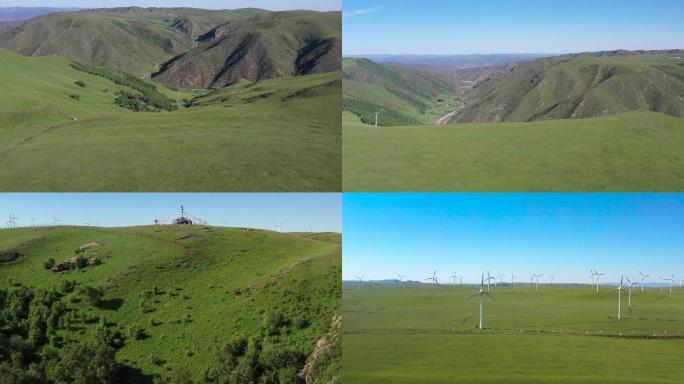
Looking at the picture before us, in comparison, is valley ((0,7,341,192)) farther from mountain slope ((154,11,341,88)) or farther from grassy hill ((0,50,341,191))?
mountain slope ((154,11,341,88))

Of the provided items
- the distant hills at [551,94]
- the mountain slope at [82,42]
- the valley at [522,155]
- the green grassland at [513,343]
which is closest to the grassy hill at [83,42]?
the mountain slope at [82,42]

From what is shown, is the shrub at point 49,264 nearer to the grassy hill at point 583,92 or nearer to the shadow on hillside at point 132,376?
the shadow on hillside at point 132,376

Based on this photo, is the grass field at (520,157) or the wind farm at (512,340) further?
the grass field at (520,157)

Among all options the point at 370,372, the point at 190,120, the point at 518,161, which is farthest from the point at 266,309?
the point at 190,120

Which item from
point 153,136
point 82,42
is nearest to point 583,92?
point 153,136

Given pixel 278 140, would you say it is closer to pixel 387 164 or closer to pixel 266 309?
pixel 387 164

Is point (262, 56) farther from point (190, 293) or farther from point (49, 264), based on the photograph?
point (190, 293)
